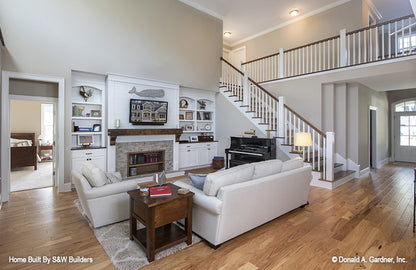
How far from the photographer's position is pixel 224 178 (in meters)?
2.41

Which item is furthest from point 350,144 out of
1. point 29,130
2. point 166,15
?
point 29,130

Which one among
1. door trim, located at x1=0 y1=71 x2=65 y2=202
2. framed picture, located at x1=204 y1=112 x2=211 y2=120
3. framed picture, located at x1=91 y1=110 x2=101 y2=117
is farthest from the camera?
framed picture, located at x1=204 y1=112 x2=211 y2=120

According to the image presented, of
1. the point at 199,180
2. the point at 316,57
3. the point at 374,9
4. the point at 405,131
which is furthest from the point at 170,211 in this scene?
the point at 405,131

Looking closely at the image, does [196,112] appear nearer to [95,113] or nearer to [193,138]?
[193,138]

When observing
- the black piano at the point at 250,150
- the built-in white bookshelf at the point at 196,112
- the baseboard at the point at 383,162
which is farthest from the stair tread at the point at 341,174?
the built-in white bookshelf at the point at 196,112

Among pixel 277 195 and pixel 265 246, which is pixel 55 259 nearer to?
pixel 265 246

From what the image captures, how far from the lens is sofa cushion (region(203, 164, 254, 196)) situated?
2.35 meters

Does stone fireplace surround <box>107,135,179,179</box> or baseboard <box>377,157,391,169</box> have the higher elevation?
stone fireplace surround <box>107,135,179,179</box>

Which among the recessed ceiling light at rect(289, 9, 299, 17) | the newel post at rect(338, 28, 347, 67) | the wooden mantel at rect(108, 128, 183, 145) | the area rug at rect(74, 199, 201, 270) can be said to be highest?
the recessed ceiling light at rect(289, 9, 299, 17)

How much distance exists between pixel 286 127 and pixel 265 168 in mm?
3267

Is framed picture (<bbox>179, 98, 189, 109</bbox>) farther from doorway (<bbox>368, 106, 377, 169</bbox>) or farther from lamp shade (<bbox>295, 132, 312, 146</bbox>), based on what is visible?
doorway (<bbox>368, 106, 377, 169</bbox>)

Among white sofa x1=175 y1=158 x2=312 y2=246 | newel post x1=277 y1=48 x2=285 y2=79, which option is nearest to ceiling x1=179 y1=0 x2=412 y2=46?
newel post x1=277 y1=48 x2=285 y2=79

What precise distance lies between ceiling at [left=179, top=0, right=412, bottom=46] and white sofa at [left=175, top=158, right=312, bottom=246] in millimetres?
5976

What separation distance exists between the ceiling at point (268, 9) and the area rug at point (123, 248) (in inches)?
255
